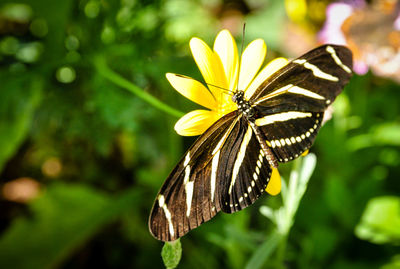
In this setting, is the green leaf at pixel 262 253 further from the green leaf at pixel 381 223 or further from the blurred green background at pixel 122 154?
the green leaf at pixel 381 223

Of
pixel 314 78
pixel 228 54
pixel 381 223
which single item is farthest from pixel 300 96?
pixel 381 223

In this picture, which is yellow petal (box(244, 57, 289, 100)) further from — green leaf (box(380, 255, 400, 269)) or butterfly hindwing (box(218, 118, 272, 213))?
green leaf (box(380, 255, 400, 269))

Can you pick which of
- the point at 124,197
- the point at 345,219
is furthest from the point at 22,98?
the point at 345,219

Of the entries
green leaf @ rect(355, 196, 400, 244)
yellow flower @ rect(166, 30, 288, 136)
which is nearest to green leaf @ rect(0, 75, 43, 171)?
yellow flower @ rect(166, 30, 288, 136)

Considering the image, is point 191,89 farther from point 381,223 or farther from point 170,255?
point 381,223

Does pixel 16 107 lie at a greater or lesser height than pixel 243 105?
greater

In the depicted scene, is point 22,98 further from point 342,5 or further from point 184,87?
A: point 342,5
